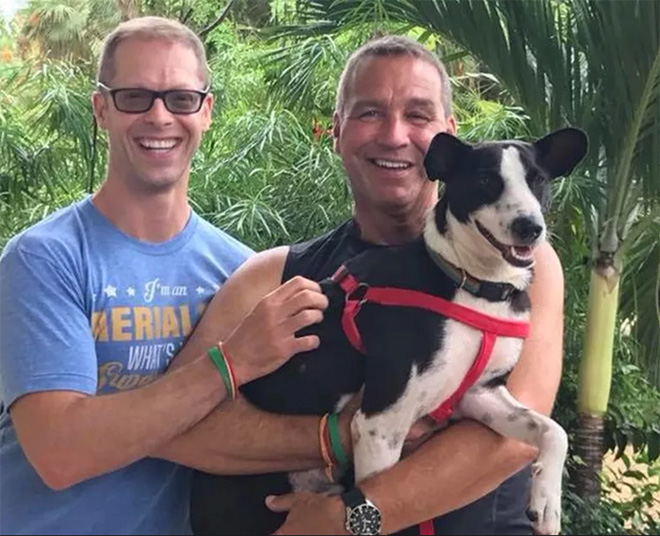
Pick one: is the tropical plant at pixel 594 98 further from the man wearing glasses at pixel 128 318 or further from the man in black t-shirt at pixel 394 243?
the man wearing glasses at pixel 128 318

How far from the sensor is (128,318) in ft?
5.79

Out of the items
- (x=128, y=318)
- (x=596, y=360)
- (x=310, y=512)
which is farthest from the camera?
(x=596, y=360)

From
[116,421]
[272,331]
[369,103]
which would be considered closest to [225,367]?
[272,331]

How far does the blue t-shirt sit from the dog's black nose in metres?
0.71

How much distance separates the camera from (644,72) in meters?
2.43

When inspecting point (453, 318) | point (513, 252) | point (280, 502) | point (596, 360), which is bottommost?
point (280, 502)

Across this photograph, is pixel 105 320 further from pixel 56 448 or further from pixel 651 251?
pixel 651 251

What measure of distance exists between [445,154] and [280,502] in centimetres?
69

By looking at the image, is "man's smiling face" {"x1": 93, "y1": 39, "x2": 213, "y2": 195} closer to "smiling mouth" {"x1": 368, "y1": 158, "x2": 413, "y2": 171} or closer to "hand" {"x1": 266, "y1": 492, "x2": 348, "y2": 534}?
"smiling mouth" {"x1": 368, "y1": 158, "x2": 413, "y2": 171}

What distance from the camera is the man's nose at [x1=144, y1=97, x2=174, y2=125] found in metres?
1.84

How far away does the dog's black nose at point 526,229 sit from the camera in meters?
1.44

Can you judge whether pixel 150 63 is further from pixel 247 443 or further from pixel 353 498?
pixel 353 498

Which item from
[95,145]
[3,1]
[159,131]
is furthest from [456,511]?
[3,1]

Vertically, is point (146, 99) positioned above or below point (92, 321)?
above
